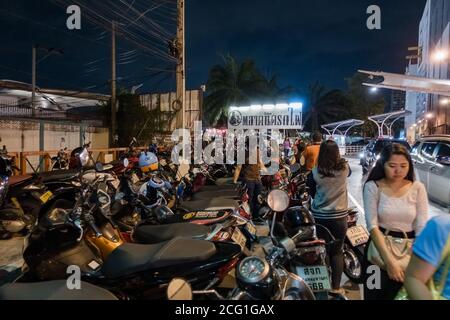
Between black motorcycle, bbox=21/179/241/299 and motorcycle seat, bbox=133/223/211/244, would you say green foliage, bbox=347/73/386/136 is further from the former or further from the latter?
black motorcycle, bbox=21/179/241/299

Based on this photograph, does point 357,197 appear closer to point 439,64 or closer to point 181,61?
point 181,61

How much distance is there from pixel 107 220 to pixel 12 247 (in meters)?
2.89

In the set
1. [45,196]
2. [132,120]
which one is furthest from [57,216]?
[132,120]

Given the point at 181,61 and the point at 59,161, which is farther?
the point at 181,61

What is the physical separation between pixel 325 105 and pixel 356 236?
131 ft

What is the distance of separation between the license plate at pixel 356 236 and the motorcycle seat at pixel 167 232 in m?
1.76

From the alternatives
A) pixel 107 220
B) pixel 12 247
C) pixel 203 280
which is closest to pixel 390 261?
pixel 203 280

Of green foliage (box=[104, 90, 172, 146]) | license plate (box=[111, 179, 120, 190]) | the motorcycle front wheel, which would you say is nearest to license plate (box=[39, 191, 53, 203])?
license plate (box=[111, 179, 120, 190])

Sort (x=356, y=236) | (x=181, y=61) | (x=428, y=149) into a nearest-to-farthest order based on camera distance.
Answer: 1. (x=356, y=236)
2. (x=428, y=149)
3. (x=181, y=61)

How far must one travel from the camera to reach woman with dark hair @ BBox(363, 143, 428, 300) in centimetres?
259

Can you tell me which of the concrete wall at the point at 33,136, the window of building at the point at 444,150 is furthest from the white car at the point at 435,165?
the concrete wall at the point at 33,136

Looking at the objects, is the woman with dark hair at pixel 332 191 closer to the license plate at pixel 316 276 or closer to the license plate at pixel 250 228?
the license plate at pixel 250 228

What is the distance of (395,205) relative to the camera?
260cm
